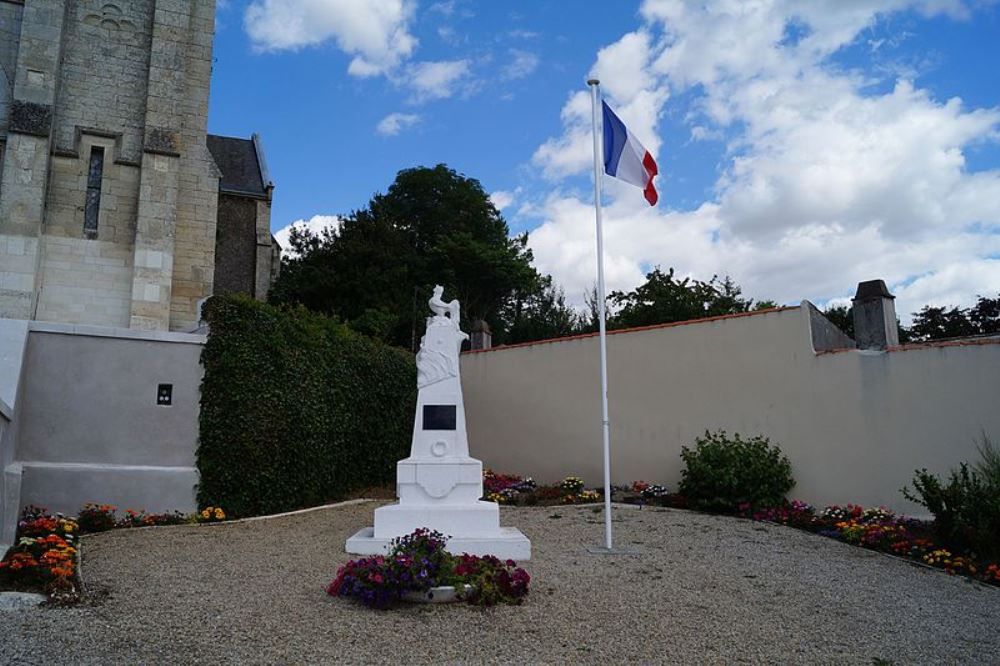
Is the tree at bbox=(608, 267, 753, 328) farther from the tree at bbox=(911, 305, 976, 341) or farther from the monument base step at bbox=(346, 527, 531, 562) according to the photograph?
the monument base step at bbox=(346, 527, 531, 562)

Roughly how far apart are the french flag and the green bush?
4.51 m

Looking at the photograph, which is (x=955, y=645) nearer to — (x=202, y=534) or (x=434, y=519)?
(x=434, y=519)

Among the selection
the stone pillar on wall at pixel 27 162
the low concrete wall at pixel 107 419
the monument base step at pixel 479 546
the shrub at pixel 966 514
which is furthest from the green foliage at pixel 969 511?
the stone pillar on wall at pixel 27 162

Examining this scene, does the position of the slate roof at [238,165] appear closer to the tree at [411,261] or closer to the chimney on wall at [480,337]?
the tree at [411,261]

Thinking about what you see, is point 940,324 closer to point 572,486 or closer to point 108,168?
point 572,486

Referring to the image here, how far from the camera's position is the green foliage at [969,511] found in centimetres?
793

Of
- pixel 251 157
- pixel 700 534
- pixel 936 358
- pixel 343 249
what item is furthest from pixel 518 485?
pixel 251 157

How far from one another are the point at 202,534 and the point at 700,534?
21.8ft

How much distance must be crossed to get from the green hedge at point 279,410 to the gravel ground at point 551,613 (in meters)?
1.97

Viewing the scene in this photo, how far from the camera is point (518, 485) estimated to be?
13578mm

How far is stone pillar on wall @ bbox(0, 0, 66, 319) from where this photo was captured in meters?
13.2

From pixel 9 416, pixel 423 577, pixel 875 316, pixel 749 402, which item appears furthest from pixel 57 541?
pixel 875 316

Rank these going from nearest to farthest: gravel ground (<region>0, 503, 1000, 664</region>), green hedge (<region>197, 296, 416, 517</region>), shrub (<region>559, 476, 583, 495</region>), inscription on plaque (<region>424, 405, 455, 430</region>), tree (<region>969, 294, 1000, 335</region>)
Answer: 1. gravel ground (<region>0, 503, 1000, 664</region>)
2. inscription on plaque (<region>424, 405, 455, 430</region>)
3. green hedge (<region>197, 296, 416, 517</region>)
4. shrub (<region>559, 476, 583, 495</region>)
5. tree (<region>969, 294, 1000, 335</region>)

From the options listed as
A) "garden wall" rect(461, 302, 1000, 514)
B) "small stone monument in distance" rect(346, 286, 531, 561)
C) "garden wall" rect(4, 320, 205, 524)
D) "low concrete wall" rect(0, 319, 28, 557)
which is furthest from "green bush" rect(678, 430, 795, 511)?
"low concrete wall" rect(0, 319, 28, 557)
